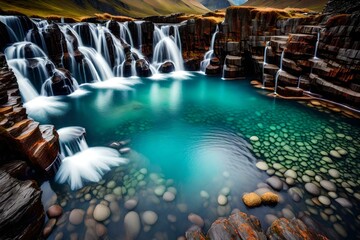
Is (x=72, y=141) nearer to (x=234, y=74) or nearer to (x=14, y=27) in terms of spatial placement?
(x=14, y=27)

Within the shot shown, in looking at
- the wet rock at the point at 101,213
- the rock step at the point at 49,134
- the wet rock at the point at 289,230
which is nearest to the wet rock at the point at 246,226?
the wet rock at the point at 289,230

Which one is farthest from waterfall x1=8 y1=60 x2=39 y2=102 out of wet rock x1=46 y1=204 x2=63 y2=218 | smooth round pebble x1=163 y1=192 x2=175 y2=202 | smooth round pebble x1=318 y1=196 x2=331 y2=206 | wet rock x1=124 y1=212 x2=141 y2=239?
smooth round pebble x1=318 y1=196 x2=331 y2=206

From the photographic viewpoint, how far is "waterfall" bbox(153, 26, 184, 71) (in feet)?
67.9

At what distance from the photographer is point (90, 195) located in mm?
5754

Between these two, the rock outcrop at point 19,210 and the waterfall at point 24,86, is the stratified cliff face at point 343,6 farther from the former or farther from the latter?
the waterfall at point 24,86

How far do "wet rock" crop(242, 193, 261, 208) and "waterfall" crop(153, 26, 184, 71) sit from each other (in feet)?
55.9

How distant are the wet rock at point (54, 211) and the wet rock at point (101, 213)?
885 millimetres

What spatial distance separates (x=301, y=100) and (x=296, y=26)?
7.60m

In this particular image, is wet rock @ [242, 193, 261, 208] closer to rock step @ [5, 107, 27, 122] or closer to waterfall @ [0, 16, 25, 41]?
rock step @ [5, 107, 27, 122]

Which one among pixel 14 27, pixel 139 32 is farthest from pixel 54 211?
pixel 139 32

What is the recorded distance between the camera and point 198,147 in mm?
8406

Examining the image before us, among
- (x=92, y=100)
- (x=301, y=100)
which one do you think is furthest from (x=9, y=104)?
(x=301, y=100)

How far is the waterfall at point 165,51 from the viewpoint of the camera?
20688 millimetres

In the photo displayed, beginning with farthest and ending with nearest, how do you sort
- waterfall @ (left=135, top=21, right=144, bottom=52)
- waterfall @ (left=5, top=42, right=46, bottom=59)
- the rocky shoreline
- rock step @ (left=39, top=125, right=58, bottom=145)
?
waterfall @ (left=135, top=21, right=144, bottom=52) → waterfall @ (left=5, top=42, right=46, bottom=59) → rock step @ (left=39, top=125, right=58, bottom=145) → the rocky shoreline
